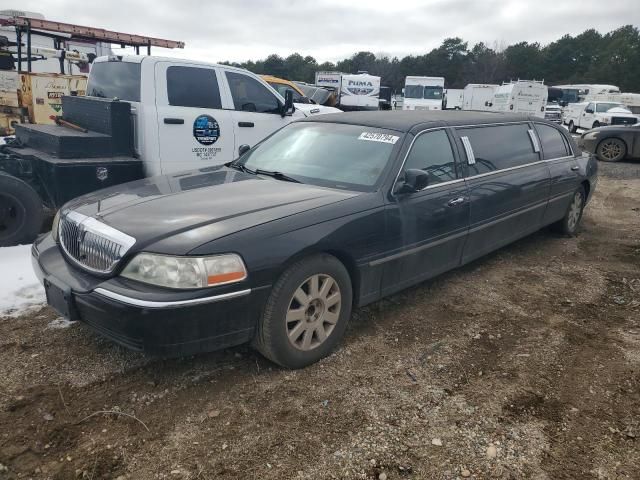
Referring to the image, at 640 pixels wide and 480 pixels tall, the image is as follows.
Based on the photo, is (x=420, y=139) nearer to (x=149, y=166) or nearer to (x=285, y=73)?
(x=149, y=166)

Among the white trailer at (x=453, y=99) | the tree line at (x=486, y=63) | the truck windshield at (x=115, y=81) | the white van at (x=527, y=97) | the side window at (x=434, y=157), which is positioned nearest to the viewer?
the side window at (x=434, y=157)

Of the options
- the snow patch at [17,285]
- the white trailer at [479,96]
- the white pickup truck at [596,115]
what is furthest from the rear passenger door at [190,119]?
the white trailer at [479,96]

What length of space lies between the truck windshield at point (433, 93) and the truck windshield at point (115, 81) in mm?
24546

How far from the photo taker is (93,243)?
9.43 ft

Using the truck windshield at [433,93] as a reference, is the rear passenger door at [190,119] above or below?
below

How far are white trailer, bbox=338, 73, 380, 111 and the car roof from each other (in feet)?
86.9

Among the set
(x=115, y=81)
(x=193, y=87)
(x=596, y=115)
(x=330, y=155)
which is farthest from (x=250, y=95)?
(x=596, y=115)

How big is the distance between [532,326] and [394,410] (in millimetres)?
1675

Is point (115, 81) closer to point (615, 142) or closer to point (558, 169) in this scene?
point (558, 169)

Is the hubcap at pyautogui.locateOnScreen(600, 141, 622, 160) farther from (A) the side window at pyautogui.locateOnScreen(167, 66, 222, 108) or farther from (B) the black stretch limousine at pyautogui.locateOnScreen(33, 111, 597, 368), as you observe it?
(A) the side window at pyautogui.locateOnScreen(167, 66, 222, 108)

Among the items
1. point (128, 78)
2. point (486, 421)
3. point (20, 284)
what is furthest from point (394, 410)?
point (128, 78)

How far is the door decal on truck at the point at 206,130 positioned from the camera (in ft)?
20.3

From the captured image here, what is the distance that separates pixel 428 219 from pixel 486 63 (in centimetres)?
7817

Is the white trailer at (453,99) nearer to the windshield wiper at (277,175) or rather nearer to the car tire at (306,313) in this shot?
the windshield wiper at (277,175)
